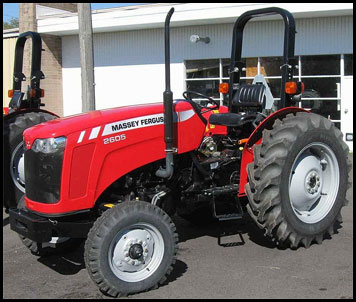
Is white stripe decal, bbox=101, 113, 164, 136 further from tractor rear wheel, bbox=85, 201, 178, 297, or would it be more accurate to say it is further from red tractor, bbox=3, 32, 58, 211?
red tractor, bbox=3, 32, 58, 211

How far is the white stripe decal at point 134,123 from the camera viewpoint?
411cm

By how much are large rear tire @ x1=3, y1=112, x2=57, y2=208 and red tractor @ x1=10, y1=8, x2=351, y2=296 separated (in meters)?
1.68

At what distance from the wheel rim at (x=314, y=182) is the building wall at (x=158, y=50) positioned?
8.67 metres

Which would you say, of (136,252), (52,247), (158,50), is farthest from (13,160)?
(158,50)

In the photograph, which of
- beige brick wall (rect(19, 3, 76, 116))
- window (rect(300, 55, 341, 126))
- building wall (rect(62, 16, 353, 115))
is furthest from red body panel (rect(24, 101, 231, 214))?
beige brick wall (rect(19, 3, 76, 116))

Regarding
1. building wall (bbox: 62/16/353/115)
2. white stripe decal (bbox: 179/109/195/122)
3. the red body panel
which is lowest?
the red body panel

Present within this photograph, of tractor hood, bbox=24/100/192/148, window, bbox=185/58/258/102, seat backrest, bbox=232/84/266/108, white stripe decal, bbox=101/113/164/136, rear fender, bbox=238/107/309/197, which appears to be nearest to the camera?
tractor hood, bbox=24/100/192/148

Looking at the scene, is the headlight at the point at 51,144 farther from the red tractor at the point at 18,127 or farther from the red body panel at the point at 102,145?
the red tractor at the point at 18,127

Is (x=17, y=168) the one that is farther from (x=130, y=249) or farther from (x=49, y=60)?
(x=49, y=60)

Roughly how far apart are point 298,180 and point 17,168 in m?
3.69

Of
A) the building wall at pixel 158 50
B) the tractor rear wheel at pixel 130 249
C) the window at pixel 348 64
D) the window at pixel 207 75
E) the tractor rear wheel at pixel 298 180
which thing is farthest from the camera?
the window at pixel 207 75

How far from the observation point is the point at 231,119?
4.98 m

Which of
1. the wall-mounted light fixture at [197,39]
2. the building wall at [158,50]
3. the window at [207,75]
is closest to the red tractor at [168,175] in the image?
the building wall at [158,50]

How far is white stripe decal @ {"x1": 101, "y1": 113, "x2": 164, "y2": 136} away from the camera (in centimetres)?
411
